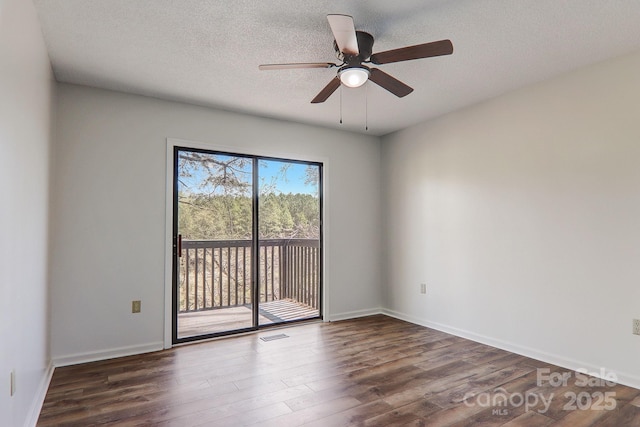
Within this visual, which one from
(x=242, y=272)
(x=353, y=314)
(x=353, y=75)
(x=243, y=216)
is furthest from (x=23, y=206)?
(x=353, y=314)

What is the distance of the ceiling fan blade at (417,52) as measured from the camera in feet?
6.68

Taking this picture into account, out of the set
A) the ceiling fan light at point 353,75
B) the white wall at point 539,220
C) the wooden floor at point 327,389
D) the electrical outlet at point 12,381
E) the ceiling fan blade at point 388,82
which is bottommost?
the wooden floor at point 327,389

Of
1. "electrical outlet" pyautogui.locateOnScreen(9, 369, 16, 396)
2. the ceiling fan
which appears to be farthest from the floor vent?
the ceiling fan

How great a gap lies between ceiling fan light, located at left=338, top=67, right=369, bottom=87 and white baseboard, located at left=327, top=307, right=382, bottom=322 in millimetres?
A: 3038

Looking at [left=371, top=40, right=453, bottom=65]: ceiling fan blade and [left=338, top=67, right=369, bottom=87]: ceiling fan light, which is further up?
[left=371, top=40, right=453, bottom=65]: ceiling fan blade

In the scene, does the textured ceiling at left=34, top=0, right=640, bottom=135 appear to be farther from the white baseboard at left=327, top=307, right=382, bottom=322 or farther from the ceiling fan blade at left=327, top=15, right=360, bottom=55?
the white baseboard at left=327, top=307, right=382, bottom=322

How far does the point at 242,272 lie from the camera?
13.4 ft

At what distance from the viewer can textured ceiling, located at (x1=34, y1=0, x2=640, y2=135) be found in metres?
2.14

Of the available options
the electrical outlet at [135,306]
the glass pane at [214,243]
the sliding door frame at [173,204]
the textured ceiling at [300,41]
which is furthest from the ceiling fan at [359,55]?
the electrical outlet at [135,306]

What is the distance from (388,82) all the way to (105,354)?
336 cm

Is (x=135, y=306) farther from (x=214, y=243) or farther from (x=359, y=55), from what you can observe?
(x=359, y=55)

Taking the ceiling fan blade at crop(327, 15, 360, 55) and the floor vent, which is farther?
the floor vent

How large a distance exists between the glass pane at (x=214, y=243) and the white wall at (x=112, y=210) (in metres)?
0.24

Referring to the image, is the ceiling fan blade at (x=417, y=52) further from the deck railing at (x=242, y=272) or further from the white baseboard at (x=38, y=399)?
the white baseboard at (x=38, y=399)
